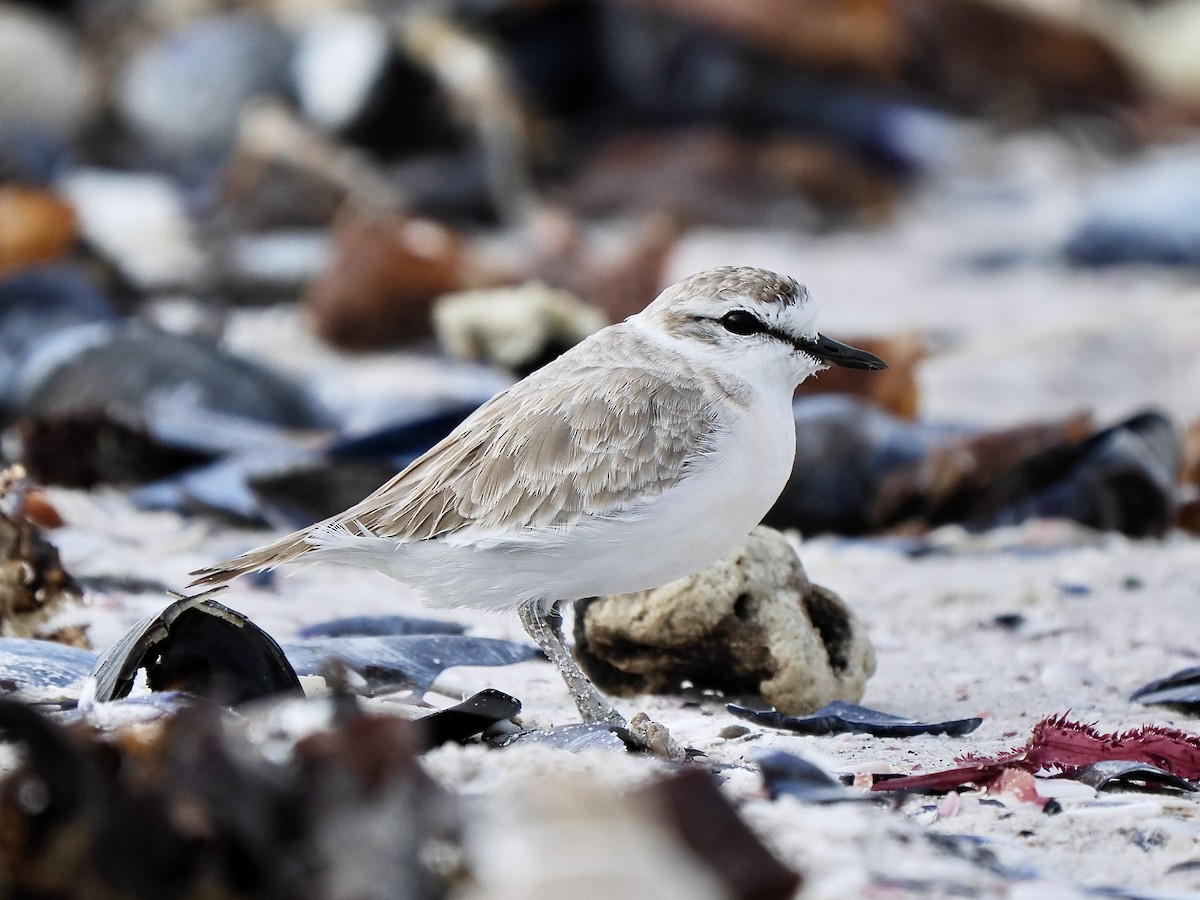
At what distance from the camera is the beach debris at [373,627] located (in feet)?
13.3

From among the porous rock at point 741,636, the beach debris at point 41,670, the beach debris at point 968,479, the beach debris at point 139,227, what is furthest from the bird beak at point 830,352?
the beach debris at point 139,227

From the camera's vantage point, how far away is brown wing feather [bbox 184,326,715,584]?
329cm

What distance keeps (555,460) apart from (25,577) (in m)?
1.36

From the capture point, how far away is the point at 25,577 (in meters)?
3.70

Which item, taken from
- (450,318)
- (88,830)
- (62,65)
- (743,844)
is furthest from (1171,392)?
(62,65)

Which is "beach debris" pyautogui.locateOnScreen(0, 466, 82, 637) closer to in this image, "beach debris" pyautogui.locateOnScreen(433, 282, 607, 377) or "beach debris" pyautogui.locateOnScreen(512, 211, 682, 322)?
"beach debris" pyautogui.locateOnScreen(433, 282, 607, 377)

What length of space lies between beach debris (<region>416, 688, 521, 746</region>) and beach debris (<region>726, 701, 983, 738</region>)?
2.05ft

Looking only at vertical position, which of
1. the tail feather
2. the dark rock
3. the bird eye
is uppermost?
the dark rock

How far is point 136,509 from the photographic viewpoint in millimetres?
5355

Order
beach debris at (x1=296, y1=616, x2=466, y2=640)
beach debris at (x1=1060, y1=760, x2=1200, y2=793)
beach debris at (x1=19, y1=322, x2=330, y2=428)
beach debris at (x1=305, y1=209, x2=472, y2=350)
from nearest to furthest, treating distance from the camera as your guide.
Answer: beach debris at (x1=1060, y1=760, x2=1200, y2=793) → beach debris at (x1=296, y1=616, x2=466, y2=640) → beach debris at (x1=19, y1=322, x2=330, y2=428) → beach debris at (x1=305, y1=209, x2=472, y2=350)

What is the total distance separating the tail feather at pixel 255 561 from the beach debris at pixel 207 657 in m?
0.31

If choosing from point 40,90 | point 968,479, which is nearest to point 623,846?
point 968,479

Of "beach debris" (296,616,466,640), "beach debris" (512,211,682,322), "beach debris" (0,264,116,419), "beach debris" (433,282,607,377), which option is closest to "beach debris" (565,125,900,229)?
"beach debris" (512,211,682,322)

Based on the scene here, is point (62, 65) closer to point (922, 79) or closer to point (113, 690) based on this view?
point (922, 79)
